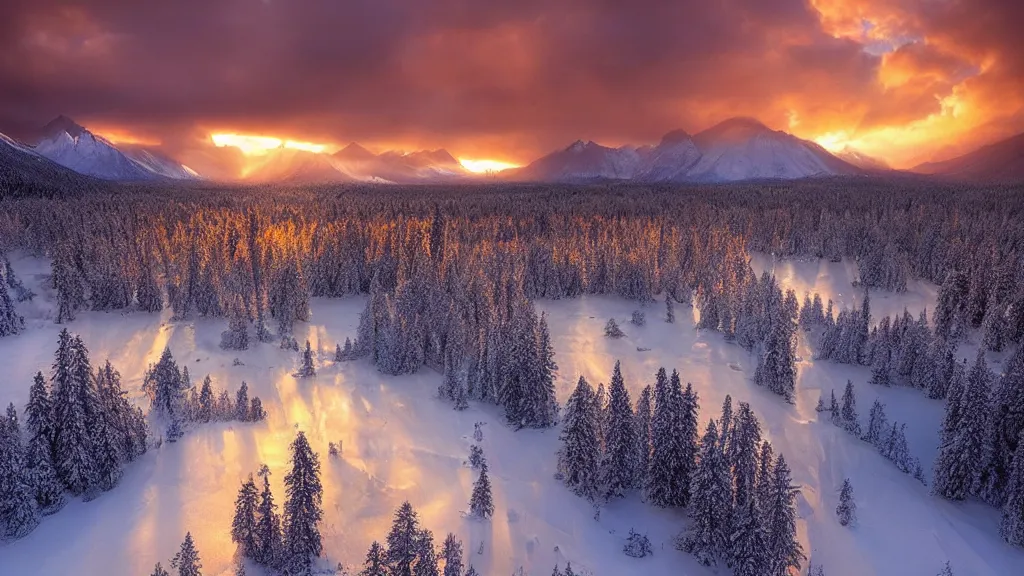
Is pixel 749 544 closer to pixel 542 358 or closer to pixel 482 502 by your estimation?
pixel 482 502

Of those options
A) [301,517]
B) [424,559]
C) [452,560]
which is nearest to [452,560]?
[452,560]

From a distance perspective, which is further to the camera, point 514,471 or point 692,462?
point 514,471

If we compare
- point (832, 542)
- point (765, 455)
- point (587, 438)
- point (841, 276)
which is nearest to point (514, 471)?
point (587, 438)

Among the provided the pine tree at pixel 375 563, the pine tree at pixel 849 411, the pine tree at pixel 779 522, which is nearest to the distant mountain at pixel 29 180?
the pine tree at pixel 375 563

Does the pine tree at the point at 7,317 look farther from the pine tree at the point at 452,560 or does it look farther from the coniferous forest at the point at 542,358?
the pine tree at the point at 452,560

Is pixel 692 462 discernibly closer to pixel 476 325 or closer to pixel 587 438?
pixel 587 438

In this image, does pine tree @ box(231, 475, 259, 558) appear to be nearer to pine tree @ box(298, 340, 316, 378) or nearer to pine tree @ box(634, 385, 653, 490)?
pine tree @ box(634, 385, 653, 490)

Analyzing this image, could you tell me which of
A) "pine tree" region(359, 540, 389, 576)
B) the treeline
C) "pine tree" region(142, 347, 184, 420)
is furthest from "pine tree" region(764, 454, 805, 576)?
"pine tree" region(142, 347, 184, 420)
